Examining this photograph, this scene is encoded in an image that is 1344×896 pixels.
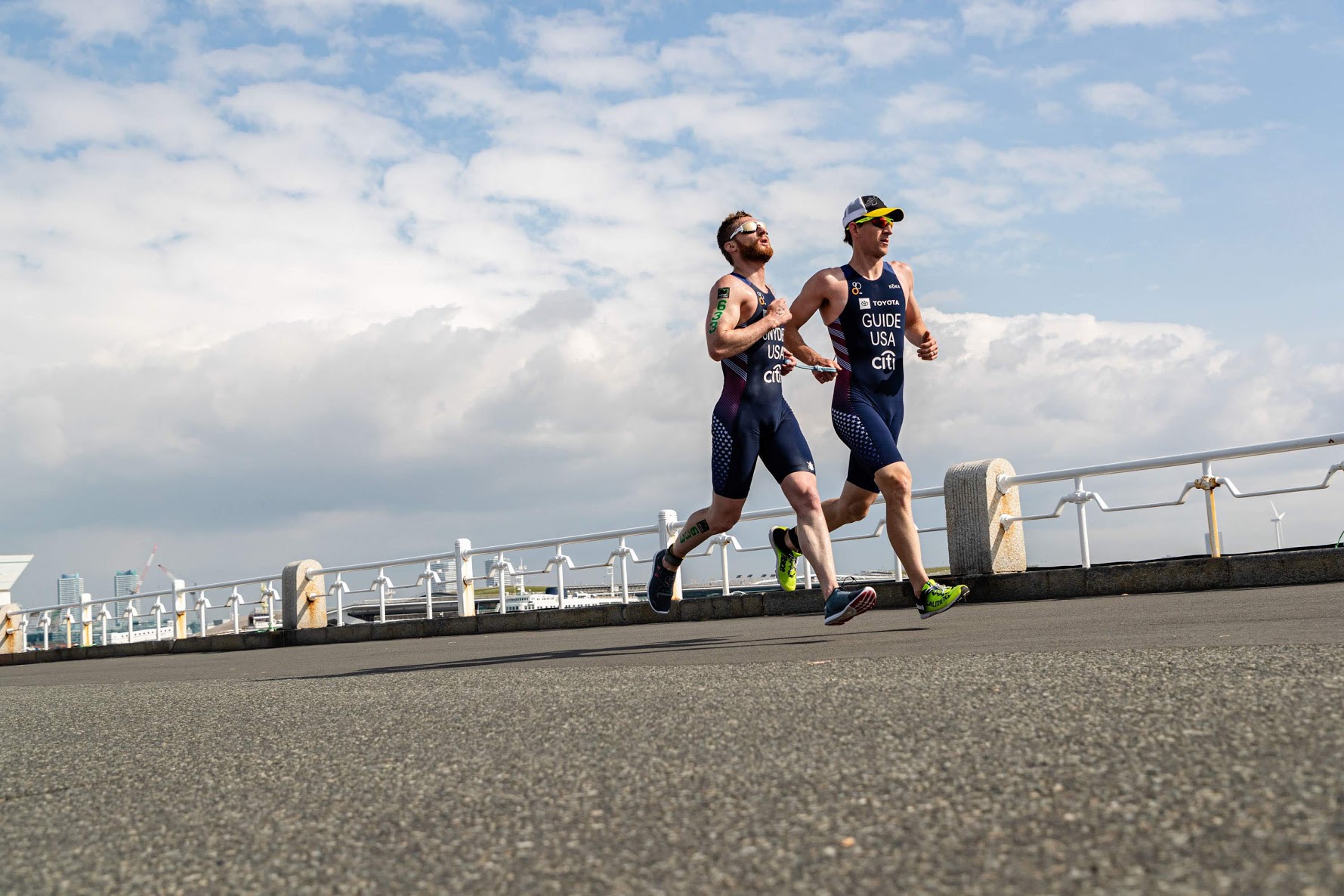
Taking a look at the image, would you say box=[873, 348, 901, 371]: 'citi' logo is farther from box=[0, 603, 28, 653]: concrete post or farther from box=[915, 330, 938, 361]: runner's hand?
box=[0, 603, 28, 653]: concrete post

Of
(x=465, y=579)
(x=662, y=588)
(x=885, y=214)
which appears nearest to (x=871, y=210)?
(x=885, y=214)

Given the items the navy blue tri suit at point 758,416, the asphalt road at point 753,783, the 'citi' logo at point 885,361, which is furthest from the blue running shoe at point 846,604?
the asphalt road at point 753,783

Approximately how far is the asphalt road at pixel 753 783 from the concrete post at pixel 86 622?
20.3 m

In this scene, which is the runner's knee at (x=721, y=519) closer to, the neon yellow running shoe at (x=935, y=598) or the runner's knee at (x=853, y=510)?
the runner's knee at (x=853, y=510)

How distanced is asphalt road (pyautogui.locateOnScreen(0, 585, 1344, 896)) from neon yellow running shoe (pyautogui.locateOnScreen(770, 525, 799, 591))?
3.22 metres

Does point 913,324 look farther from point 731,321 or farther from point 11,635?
point 11,635

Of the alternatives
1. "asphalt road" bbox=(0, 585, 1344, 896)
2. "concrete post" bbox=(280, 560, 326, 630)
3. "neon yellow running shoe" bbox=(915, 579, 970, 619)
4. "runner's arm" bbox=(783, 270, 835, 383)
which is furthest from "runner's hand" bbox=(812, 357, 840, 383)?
"concrete post" bbox=(280, 560, 326, 630)

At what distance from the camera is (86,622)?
23422mm

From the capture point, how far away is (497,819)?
2387 mm

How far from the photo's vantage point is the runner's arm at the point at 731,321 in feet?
Answer: 23.1

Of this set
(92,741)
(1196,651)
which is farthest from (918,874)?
(92,741)

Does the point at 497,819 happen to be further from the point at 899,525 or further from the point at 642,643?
the point at 642,643

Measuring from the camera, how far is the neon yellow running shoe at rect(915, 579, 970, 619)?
6.96 metres

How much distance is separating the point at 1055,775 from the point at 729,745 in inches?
32.9
